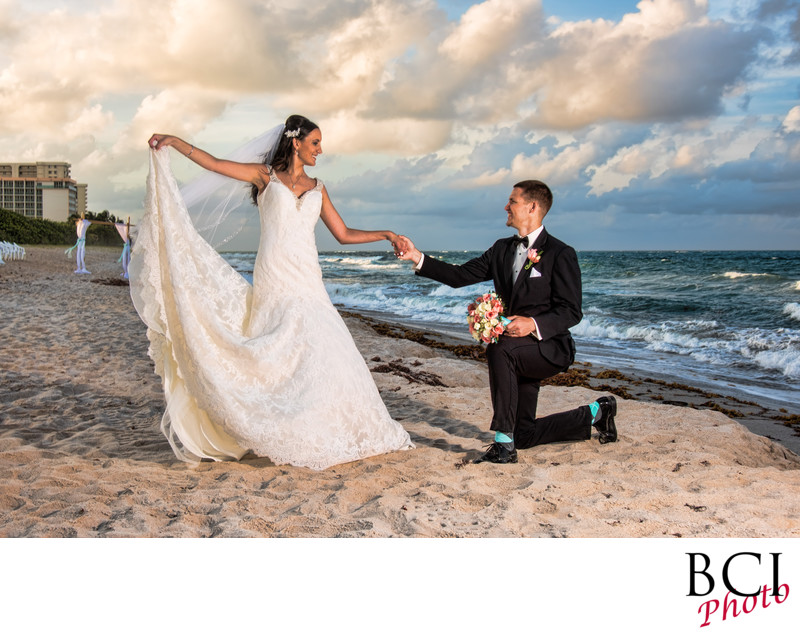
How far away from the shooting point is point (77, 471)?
4.50 metres

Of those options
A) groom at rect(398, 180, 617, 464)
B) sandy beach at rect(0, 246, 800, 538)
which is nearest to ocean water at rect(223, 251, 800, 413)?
sandy beach at rect(0, 246, 800, 538)

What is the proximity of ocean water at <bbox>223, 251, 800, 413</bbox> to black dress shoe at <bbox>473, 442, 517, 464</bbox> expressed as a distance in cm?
585

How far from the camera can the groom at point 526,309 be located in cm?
473

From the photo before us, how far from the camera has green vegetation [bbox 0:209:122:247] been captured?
44.6 metres

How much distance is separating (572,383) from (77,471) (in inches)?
277

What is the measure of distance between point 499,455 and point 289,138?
2.71 meters

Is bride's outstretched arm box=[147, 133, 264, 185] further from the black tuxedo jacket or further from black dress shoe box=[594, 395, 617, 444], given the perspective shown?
black dress shoe box=[594, 395, 617, 444]

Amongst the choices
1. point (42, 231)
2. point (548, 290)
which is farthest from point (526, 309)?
point (42, 231)

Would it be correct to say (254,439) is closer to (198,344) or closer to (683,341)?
(198,344)

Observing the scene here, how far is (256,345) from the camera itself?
4582mm

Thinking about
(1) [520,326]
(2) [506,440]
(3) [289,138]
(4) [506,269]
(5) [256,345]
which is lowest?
(2) [506,440]

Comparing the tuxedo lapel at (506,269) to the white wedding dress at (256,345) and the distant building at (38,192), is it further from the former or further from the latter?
the distant building at (38,192)

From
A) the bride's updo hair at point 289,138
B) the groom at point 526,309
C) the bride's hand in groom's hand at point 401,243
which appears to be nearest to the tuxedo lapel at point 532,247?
the groom at point 526,309

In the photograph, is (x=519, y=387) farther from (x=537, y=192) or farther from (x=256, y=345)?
(x=256, y=345)
